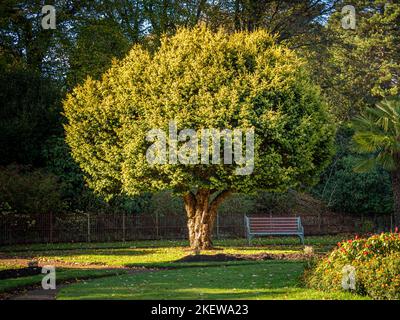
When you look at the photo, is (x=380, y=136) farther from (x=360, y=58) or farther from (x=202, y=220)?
(x=360, y=58)

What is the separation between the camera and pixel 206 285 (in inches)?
662

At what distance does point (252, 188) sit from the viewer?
1145 inches

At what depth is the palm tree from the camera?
33531mm

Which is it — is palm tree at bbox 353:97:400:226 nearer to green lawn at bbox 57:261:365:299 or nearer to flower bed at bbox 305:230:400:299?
green lawn at bbox 57:261:365:299

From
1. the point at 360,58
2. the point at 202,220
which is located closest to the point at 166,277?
the point at 202,220

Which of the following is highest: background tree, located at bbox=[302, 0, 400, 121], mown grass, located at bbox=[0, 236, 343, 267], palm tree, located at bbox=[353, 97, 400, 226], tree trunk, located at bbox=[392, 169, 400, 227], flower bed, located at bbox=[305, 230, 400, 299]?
background tree, located at bbox=[302, 0, 400, 121]

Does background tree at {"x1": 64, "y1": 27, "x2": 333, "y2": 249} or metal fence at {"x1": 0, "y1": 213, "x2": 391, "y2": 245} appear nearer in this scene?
background tree at {"x1": 64, "y1": 27, "x2": 333, "y2": 249}

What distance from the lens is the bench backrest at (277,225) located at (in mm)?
34094

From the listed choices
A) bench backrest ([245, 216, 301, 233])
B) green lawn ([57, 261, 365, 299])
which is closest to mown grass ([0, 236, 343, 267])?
bench backrest ([245, 216, 301, 233])

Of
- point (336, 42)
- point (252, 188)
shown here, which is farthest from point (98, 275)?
point (336, 42)

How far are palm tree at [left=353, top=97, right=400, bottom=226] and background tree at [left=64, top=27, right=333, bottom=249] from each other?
355 cm

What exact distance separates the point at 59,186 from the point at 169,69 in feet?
33.4

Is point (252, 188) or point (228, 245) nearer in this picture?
point (252, 188)

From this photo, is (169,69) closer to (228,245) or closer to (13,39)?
(228,245)
